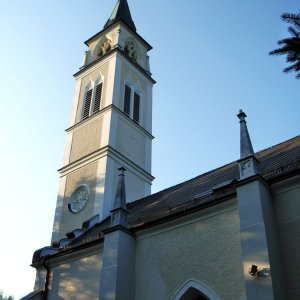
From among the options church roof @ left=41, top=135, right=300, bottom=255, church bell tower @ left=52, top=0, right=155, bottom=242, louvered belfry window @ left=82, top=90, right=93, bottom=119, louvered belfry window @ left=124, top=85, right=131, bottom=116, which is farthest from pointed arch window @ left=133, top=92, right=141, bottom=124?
church roof @ left=41, top=135, right=300, bottom=255

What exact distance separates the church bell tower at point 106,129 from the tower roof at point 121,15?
111 millimetres

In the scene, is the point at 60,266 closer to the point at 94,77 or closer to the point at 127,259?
the point at 127,259

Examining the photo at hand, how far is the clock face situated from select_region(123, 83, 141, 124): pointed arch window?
5.79 meters

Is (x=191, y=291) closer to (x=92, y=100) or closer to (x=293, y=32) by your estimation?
(x=293, y=32)

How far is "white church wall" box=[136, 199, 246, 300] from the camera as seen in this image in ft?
44.0

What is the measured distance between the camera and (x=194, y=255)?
574 inches

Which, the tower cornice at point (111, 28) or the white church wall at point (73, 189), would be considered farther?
the tower cornice at point (111, 28)

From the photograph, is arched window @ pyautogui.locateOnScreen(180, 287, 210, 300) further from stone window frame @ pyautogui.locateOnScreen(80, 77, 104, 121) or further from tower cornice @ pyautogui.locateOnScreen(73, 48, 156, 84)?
tower cornice @ pyautogui.locateOnScreen(73, 48, 156, 84)

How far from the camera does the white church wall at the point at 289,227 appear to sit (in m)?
12.0

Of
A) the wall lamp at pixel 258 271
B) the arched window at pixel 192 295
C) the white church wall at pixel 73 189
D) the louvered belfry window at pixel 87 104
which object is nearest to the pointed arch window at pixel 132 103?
the louvered belfry window at pixel 87 104

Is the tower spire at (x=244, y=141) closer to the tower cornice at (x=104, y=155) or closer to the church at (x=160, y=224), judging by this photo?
the church at (x=160, y=224)

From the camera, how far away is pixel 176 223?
15.7m

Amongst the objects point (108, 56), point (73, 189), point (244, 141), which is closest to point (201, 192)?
point (244, 141)

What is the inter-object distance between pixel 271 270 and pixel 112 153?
585 inches
